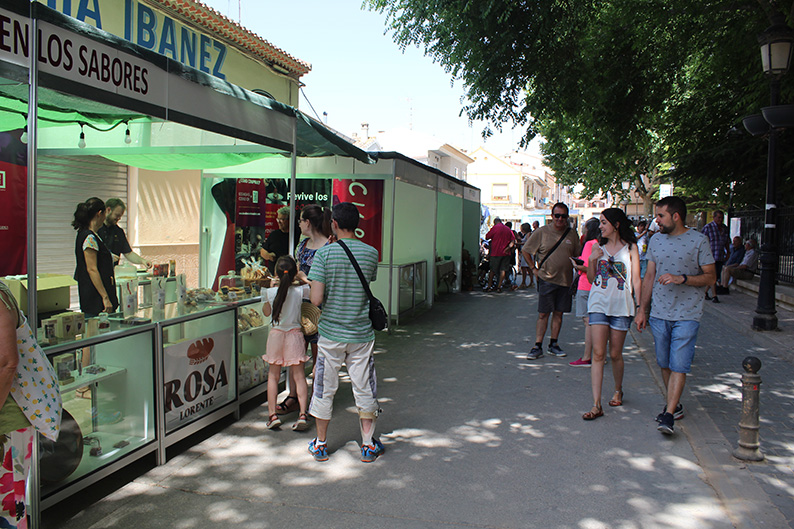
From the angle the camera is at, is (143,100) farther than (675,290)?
No

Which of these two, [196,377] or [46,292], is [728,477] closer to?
[196,377]

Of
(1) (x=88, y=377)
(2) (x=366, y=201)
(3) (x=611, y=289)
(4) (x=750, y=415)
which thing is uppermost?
(2) (x=366, y=201)

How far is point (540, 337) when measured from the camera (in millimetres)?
7789

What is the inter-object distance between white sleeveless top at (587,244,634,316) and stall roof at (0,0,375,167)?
303 centimetres

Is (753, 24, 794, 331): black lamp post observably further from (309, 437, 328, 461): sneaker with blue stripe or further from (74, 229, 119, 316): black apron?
(74, 229, 119, 316): black apron

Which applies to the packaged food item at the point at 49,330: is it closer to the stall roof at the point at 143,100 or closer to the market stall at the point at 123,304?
the market stall at the point at 123,304

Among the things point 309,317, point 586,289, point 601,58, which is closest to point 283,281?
point 309,317

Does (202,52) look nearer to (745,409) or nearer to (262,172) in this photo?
(262,172)

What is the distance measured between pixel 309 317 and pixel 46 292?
1.96 meters

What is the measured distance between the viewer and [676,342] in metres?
4.81

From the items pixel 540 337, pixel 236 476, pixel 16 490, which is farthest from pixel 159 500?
pixel 540 337

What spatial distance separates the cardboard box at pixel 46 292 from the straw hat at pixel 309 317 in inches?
70.3

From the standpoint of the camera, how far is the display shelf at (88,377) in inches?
146

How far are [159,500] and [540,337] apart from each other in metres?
5.29
